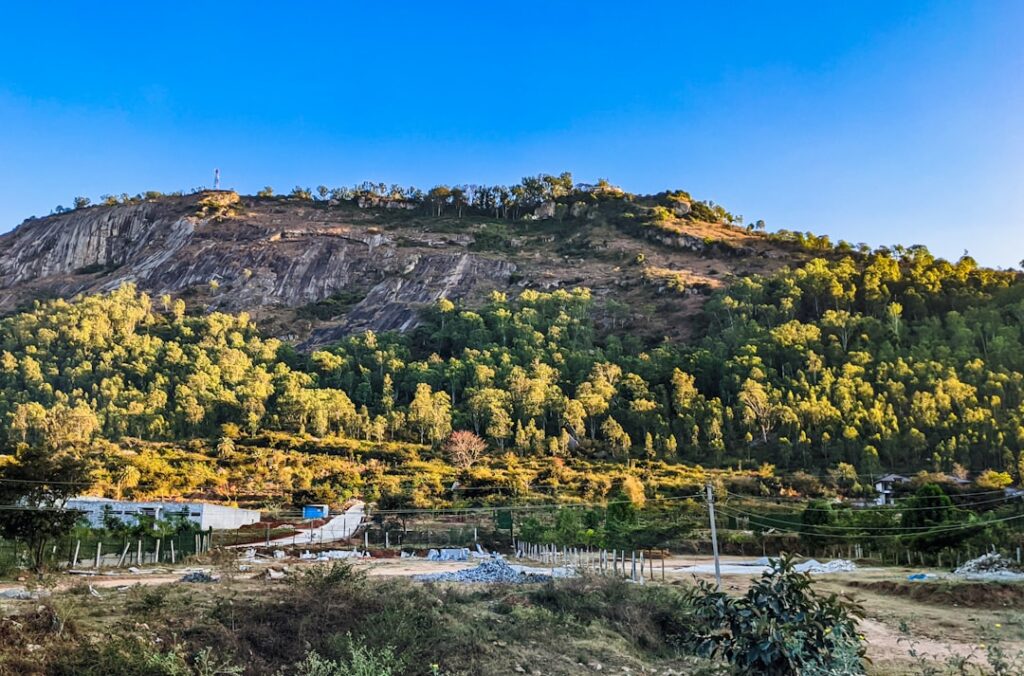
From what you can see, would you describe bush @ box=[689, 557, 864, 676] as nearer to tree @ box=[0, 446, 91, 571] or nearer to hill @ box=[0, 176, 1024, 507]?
tree @ box=[0, 446, 91, 571]

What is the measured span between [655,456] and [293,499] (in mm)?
28595

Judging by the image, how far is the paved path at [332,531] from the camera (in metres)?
34.2

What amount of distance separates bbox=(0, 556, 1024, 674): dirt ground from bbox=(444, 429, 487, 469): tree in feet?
99.6

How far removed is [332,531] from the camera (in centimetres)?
3756

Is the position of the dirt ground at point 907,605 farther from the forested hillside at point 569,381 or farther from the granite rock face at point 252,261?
the granite rock face at point 252,261

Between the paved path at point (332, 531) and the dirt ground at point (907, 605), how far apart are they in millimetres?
9865

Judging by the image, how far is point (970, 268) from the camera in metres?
79.8

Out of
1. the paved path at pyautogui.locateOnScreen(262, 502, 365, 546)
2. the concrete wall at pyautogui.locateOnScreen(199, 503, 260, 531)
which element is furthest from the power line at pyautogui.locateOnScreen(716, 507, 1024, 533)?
the concrete wall at pyautogui.locateOnScreen(199, 503, 260, 531)

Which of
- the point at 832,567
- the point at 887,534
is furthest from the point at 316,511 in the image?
the point at 887,534

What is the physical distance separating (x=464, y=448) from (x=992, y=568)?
133 ft

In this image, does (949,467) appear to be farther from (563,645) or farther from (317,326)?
(317,326)

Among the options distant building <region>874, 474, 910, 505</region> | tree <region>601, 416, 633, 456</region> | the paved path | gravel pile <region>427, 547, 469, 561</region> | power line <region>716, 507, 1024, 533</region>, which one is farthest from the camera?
tree <region>601, 416, 633, 456</region>

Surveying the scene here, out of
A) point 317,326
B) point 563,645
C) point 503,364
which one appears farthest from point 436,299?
point 563,645

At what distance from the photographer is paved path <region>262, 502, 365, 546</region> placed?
112 ft
